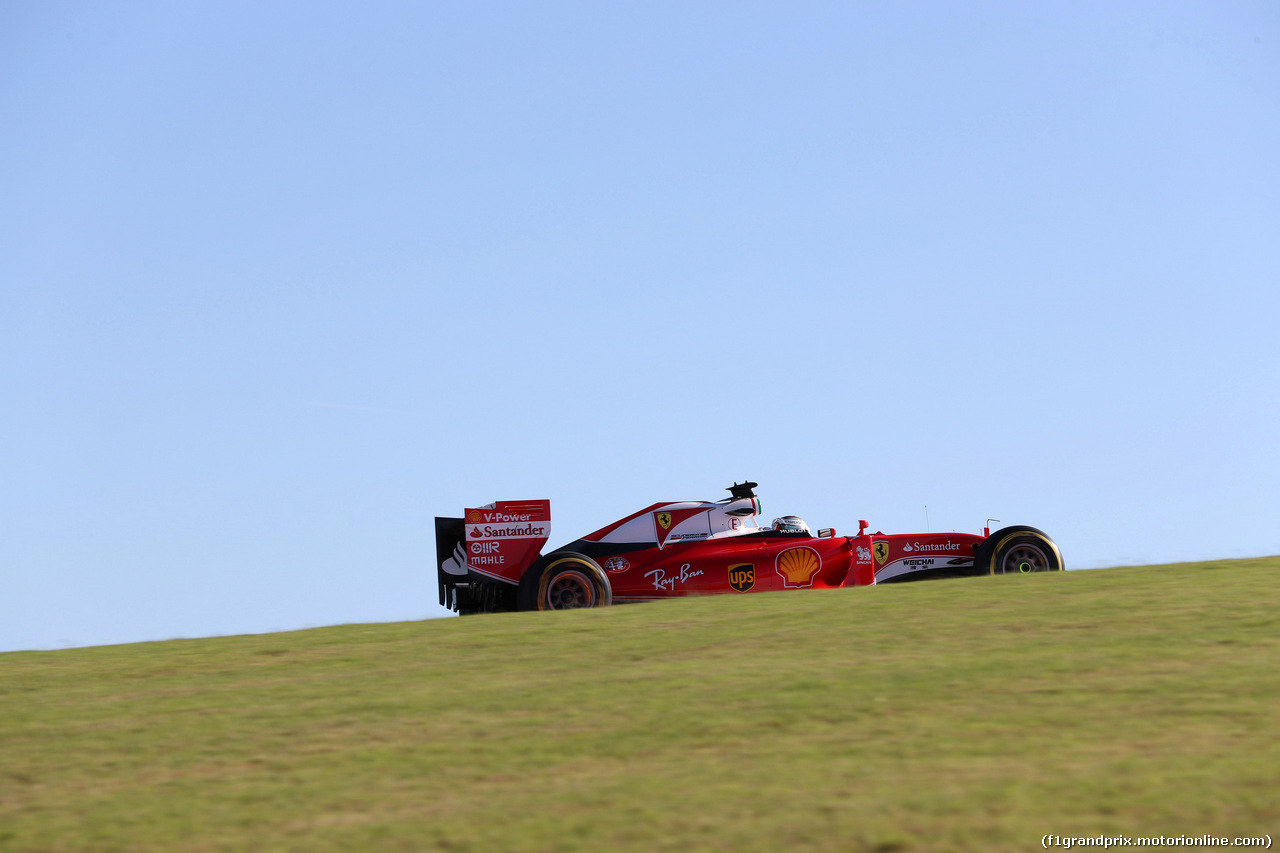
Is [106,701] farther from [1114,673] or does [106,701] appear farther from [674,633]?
[1114,673]

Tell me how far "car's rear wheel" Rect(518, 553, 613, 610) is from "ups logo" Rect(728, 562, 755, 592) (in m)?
1.55

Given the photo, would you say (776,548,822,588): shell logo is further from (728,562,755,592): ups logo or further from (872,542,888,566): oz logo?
(872,542,888,566): oz logo

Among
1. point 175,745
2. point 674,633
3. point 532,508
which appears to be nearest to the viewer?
point 175,745

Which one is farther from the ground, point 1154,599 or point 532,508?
point 532,508

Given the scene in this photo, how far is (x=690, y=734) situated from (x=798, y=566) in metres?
7.88

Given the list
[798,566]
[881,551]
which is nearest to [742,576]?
[798,566]

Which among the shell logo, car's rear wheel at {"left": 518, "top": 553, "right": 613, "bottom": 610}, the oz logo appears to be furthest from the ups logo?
the oz logo

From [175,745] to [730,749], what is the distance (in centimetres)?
303

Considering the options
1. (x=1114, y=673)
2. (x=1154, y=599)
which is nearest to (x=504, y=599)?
(x=1154, y=599)

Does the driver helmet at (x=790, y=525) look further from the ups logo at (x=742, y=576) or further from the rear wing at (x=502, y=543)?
the rear wing at (x=502, y=543)

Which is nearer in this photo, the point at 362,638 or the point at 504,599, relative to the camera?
the point at 362,638

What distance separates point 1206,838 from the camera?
4.02 m

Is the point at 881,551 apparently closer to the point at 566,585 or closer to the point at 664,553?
the point at 664,553

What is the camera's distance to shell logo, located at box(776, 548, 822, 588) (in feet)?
44.0
